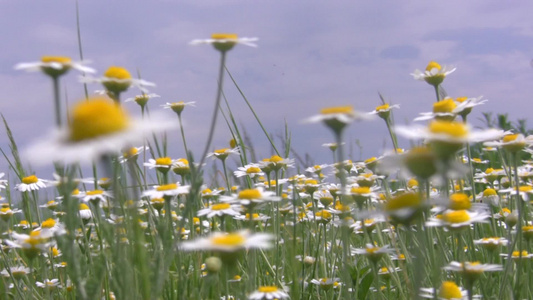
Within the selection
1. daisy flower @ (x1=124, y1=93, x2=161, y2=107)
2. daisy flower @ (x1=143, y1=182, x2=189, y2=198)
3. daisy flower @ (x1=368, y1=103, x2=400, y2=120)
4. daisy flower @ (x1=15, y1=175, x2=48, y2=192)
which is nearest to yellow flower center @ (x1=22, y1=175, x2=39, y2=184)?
daisy flower @ (x1=15, y1=175, x2=48, y2=192)

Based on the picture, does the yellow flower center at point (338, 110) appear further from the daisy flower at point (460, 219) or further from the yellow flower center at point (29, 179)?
the yellow flower center at point (29, 179)

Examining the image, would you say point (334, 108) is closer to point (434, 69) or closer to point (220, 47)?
point (220, 47)

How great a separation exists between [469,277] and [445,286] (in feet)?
0.30

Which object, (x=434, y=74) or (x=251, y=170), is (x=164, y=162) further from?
(x=434, y=74)

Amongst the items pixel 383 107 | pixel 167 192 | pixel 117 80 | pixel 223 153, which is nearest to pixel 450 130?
pixel 117 80

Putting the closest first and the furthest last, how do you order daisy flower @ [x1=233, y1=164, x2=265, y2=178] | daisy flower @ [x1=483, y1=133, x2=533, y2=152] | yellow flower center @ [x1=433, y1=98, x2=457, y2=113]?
1. yellow flower center @ [x1=433, y1=98, x2=457, y2=113]
2. daisy flower @ [x1=483, y1=133, x2=533, y2=152]
3. daisy flower @ [x1=233, y1=164, x2=265, y2=178]

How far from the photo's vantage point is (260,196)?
5.19 ft

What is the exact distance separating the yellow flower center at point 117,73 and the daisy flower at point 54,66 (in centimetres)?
5

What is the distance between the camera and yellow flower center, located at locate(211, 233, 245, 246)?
1143mm

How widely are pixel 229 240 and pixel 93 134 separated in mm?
337

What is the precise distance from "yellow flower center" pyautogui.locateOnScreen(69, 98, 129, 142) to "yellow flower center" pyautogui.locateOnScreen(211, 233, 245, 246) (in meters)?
0.29

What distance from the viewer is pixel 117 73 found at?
55.1 inches

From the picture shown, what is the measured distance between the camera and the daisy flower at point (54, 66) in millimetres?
1311

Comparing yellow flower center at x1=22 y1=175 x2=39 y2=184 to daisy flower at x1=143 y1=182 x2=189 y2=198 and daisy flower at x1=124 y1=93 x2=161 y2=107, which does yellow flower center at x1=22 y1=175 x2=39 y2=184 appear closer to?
daisy flower at x1=124 y1=93 x2=161 y2=107
